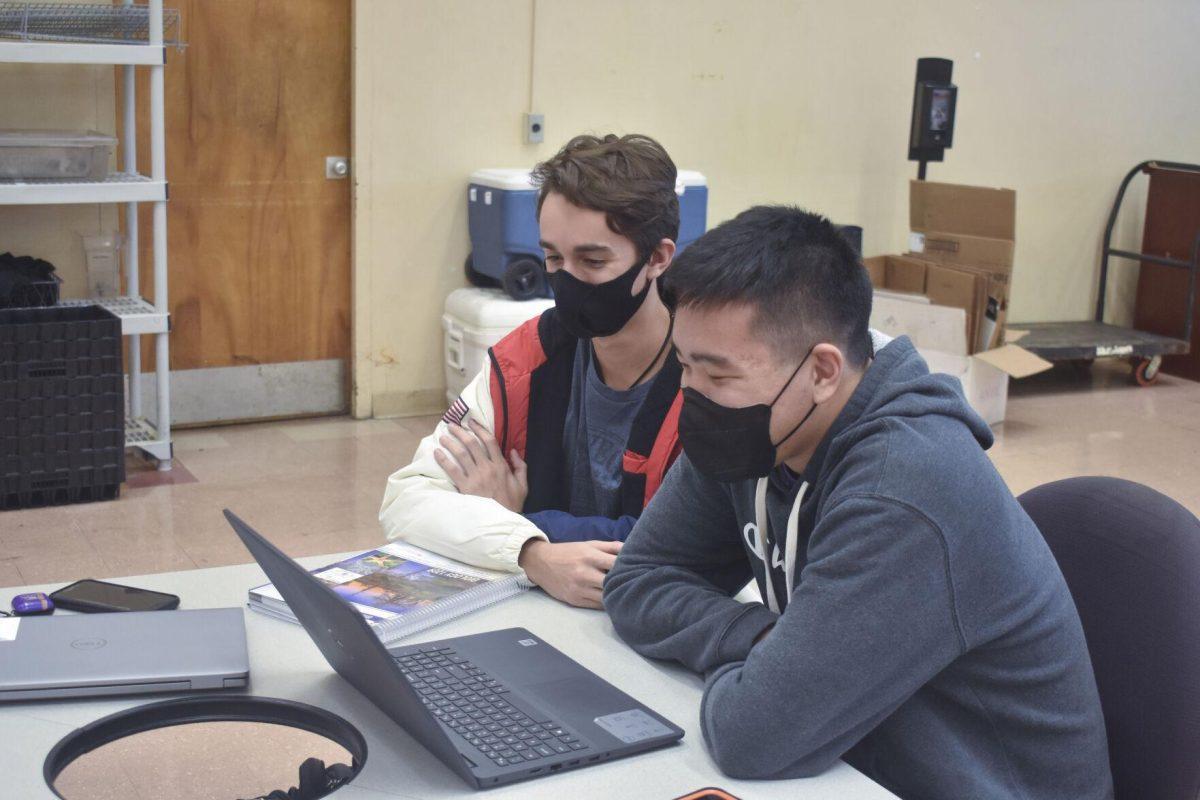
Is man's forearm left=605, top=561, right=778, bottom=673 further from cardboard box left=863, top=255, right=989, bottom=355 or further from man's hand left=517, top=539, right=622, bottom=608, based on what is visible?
cardboard box left=863, top=255, right=989, bottom=355

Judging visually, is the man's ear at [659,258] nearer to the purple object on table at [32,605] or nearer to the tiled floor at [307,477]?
the purple object on table at [32,605]

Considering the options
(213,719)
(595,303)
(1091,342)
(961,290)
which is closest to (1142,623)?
(595,303)

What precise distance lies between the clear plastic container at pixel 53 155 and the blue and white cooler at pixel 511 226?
140 centimetres

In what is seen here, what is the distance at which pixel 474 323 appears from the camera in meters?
5.00

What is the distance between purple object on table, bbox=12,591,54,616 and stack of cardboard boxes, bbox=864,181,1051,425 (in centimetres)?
402

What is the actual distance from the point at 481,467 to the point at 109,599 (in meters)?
0.67

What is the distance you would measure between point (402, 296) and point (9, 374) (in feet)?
5.45

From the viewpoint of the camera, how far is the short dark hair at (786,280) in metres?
1.47

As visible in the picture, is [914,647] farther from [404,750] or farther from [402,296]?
[402,296]

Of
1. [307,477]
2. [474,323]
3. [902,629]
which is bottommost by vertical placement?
[307,477]

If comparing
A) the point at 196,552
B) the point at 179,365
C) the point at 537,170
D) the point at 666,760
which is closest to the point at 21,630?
the point at 666,760

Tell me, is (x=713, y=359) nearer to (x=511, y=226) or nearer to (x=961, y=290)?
(x=511, y=226)

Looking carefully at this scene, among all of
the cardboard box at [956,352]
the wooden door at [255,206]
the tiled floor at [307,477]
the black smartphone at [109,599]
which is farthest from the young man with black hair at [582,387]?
the cardboard box at [956,352]

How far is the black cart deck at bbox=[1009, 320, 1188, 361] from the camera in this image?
6148 millimetres
